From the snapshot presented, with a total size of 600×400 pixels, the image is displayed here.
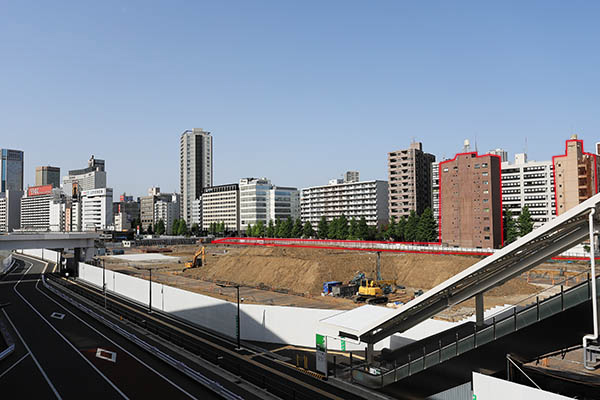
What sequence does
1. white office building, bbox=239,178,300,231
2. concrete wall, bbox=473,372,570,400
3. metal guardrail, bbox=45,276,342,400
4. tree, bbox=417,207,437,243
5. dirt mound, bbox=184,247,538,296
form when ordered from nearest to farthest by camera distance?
concrete wall, bbox=473,372,570,400 < metal guardrail, bbox=45,276,342,400 < dirt mound, bbox=184,247,538,296 < tree, bbox=417,207,437,243 < white office building, bbox=239,178,300,231

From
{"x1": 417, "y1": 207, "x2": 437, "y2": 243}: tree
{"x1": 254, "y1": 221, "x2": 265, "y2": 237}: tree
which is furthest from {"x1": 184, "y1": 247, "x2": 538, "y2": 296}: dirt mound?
{"x1": 254, "y1": 221, "x2": 265, "y2": 237}: tree

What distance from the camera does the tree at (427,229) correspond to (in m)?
110

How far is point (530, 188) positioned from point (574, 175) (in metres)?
16.9

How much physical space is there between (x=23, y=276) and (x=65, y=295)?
3437cm

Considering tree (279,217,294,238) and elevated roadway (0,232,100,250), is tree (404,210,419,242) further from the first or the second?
elevated roadway (0,232,100,250)

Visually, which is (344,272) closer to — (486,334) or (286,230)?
(486,334)

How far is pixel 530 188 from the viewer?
412ft

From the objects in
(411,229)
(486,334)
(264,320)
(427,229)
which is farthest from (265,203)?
(486,334)

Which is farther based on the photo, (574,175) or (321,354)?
(574,175)

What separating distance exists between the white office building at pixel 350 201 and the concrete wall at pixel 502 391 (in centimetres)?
14195

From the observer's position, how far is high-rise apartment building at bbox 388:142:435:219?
14362 centimetres

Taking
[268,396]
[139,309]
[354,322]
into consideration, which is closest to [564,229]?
[354,322]

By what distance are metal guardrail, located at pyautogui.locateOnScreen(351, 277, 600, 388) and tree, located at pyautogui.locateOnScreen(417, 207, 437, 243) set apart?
293 ft

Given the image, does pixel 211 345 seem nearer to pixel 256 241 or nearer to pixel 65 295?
pixel 65 295
